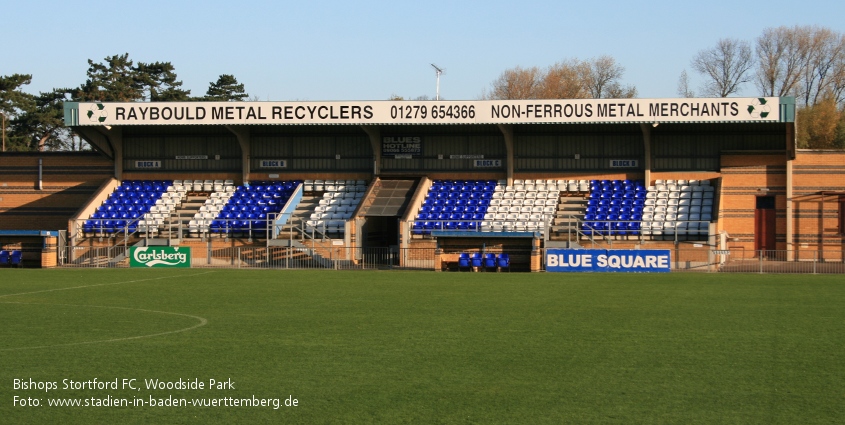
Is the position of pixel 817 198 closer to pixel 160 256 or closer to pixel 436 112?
pixel 436 112

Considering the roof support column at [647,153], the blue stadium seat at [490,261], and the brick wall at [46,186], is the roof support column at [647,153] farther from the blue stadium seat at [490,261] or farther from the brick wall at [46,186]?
the brick wall at [46,186]

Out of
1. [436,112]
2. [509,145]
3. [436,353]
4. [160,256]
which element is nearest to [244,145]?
[160,256]

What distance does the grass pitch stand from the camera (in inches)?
478

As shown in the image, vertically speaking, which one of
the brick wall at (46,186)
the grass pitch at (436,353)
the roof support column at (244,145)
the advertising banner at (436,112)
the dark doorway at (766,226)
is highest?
the advertising banner at (436,112)

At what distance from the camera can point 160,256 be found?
41938 millimetres

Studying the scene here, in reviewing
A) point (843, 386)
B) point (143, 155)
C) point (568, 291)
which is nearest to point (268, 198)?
point (143, 155)

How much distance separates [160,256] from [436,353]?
28.3m

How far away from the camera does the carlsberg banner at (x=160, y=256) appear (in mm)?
41781

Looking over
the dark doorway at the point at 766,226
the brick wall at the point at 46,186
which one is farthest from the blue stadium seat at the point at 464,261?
the brick wall at the point at 46,186

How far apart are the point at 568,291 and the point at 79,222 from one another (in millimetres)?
28025

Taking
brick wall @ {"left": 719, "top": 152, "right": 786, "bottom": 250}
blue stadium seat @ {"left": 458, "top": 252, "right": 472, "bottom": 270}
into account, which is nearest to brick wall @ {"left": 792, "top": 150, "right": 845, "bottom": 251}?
brick wall @ {"left": 719, "top": 152, "right": 786, "bottom": 250}

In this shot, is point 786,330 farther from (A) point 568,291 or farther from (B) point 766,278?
(B) point 766,278

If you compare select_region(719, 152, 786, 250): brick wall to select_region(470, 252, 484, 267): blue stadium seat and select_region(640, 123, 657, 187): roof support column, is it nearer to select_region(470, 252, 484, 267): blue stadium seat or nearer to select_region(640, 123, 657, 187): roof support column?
select_region(640, 123, 657, 187): roof support column

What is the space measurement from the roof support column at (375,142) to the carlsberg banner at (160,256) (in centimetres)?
1213
